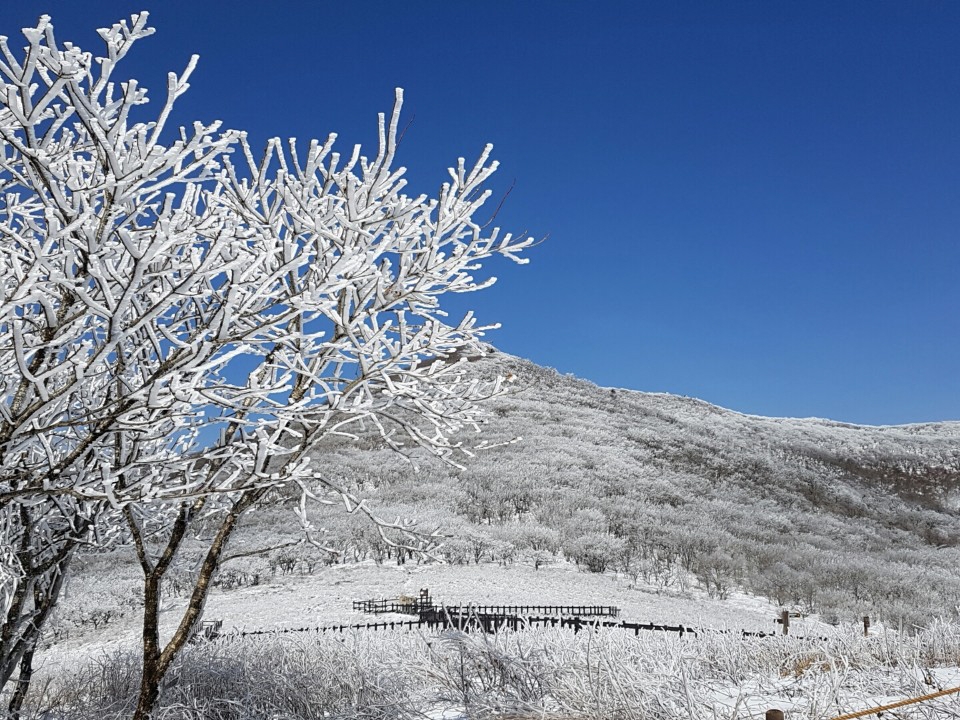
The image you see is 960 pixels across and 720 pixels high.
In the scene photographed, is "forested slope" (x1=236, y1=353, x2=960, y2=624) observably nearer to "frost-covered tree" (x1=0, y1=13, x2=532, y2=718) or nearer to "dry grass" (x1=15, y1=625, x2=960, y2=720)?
"dry grass" (x1=15, y1=625, x2=960, y2=720)

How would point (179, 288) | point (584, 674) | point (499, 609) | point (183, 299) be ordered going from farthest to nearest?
1. point (499, 609)
2. point (584, 674)
3. point (183, 299)
4. point (179, 288)

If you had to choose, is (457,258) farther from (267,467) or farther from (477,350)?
(267,467)

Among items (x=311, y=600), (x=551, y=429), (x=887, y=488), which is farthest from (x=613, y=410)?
(x=311, y=600)

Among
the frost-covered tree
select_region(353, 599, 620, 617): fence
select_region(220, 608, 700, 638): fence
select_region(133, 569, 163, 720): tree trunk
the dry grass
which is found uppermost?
the frost-covered tree

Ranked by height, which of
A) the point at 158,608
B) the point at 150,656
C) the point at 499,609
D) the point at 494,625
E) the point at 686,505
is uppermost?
the point at 686,505

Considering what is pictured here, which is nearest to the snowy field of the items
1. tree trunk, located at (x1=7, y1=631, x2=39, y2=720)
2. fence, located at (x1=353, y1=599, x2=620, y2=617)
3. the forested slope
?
tree trunk, located at (x1=7, y1=631, x2=39, y2=720)

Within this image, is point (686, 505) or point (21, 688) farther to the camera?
point (686, 505)

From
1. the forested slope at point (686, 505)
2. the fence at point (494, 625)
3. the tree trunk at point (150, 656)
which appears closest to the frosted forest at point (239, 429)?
the tree trunk at point (150, 656)

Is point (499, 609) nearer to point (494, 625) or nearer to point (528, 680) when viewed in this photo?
point (494, 625)

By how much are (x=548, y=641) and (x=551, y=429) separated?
45811mm

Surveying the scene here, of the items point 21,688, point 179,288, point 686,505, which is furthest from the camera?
point 686,505

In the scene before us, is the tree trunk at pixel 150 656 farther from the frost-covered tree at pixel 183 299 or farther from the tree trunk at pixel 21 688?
the tree trunk at pixel 21 688

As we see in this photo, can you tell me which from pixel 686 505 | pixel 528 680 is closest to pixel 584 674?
pixel 528 680

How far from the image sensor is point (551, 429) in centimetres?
5334
